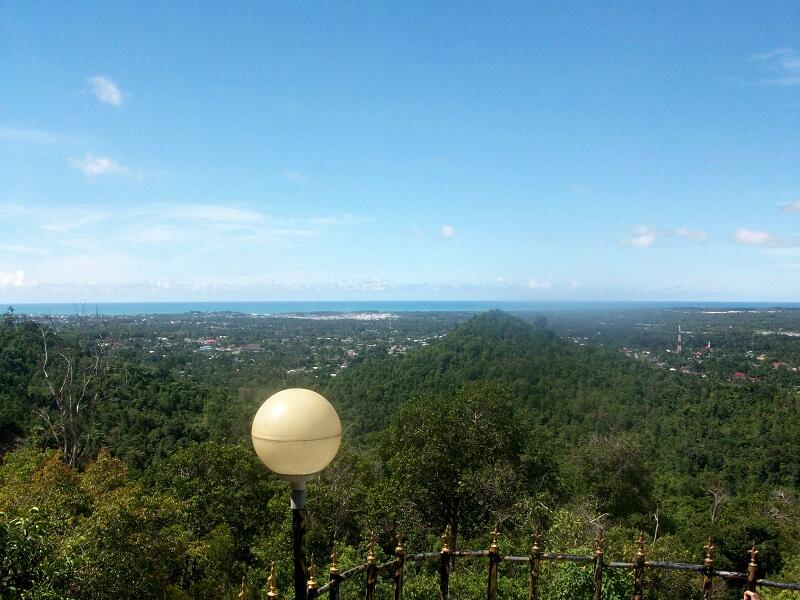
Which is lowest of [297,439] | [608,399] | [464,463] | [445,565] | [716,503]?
[716,503]

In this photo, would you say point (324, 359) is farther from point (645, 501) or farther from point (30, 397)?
point (645, 501)

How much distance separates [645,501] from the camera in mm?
21062

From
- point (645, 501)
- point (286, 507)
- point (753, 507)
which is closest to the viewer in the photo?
point (286, 507)

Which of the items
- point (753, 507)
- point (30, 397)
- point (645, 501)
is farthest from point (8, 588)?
point (30, 397)

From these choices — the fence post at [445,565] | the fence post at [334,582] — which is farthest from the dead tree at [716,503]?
the fence post at [334,582]

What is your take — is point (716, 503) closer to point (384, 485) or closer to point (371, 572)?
point (384, 485)

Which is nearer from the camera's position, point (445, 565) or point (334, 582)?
point (334, 582)

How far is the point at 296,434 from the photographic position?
2584 mm

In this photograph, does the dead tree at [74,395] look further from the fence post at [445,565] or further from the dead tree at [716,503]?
the dead tree at [716,503]

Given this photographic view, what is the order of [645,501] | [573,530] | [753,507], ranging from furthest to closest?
[753,507] → [645,501] → [573,530]

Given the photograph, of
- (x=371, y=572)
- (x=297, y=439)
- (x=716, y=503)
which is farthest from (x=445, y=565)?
(x=716, y=503)

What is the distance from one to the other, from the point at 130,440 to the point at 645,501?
26.1 meters

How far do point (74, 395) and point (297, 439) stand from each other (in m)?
32.1

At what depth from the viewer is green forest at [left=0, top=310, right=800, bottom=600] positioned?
8.19 m
